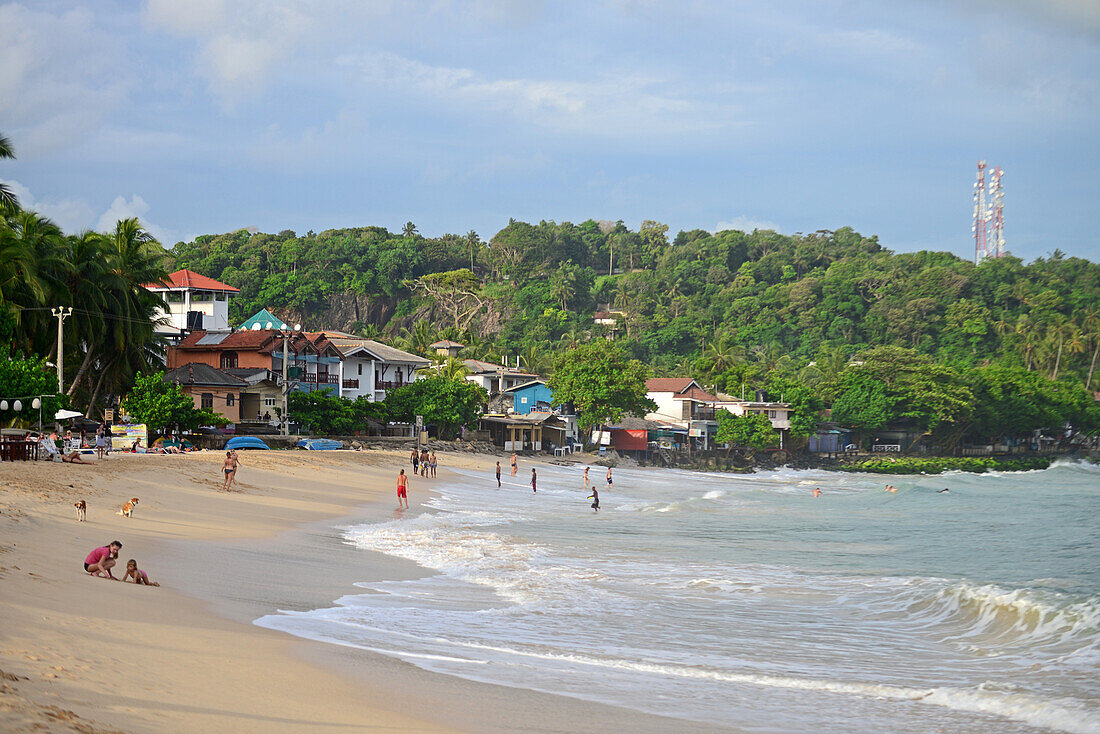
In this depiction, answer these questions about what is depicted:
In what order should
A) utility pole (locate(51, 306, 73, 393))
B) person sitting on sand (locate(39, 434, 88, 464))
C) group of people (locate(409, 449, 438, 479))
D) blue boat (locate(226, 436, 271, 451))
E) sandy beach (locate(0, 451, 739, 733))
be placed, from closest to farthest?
sandy beach (locate(0, 451, 739, 733)) → person sitting on sand (locate(39, 434, 88, 464)) → utility pole (locate(51, 306, 73, 393)) → blue boat (locate(226, 436, 271, 451)) → group of people (locate(409, 449, 438, 479))

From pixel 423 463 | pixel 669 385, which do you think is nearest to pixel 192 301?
pixel 423 463

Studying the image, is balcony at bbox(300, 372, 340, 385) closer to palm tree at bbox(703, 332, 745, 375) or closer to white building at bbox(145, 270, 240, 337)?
white building at bbox(145, 270, 240, 337)

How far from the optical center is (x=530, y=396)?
81188 mm

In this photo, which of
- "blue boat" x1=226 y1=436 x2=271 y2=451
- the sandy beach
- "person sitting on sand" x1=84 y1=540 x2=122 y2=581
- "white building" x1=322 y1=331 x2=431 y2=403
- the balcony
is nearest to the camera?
the sandy beach

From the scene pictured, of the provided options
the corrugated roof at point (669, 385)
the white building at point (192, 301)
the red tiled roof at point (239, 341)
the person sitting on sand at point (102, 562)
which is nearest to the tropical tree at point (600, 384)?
the corrugated roof at point (669, 385)

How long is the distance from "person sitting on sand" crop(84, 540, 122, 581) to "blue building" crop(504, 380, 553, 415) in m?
67.2

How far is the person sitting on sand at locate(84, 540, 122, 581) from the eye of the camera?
42.8 feet

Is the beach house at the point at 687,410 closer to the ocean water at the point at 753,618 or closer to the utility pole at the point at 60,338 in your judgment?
the ocean water at the point at 753,618

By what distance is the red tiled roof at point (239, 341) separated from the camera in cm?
6028

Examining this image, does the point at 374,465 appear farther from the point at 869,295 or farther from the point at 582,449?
the point at 869,295

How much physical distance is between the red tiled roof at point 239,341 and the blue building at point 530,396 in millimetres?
24876

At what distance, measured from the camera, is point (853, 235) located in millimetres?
179750

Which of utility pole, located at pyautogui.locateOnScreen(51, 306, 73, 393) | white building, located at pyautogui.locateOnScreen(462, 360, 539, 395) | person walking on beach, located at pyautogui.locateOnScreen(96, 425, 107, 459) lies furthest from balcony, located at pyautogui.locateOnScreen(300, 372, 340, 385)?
person walking on beach, located at pyautogui.locateOnScreen(96, 425, 107, 459)

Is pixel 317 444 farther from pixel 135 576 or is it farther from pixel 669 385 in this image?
pixel 669 385
